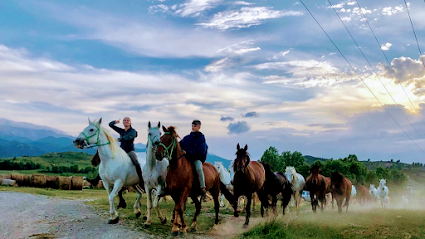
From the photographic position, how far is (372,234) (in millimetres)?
11289

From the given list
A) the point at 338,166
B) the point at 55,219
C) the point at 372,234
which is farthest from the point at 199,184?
the point at 338,166

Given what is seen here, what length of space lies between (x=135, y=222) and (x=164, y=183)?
6.00 feet

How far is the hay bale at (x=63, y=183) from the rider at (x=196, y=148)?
25972mm

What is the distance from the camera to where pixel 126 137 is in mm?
12508

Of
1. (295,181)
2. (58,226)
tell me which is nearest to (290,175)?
(295,181)

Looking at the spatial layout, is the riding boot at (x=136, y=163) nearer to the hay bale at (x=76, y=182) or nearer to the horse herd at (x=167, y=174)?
the horse herd at (x=167, y=174)

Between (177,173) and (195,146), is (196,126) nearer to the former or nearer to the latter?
(195,146)

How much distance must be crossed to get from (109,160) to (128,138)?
1.43m

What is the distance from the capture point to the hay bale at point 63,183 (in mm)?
31688

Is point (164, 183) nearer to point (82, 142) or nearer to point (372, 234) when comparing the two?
point (82, 142)

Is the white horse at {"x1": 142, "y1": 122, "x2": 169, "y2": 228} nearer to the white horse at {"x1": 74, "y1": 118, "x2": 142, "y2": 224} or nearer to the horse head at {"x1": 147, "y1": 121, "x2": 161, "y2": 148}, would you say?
the horse head at {"x1": 147, "y1": 121, "x2": 161, "y2": 148}

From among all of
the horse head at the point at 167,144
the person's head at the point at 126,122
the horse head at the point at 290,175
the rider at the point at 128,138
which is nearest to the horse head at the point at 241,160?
the horse head at the point at 167,144

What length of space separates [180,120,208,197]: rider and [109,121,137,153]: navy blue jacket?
9.54 feet

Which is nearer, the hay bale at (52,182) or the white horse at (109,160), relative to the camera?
the white horse at (109,160)
